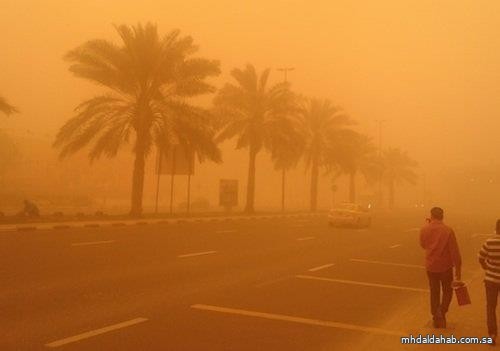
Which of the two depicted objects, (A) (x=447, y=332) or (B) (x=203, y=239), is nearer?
(A) (x=447, y=332)

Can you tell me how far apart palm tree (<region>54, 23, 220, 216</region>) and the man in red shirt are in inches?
947

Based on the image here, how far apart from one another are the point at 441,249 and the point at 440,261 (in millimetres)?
167

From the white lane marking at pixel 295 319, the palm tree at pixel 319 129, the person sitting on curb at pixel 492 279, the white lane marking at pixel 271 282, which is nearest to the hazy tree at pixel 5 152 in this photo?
the palm tree at pixel 319 129

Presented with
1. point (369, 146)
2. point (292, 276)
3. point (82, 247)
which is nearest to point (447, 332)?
point (292, 276)

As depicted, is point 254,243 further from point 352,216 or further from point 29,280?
point 352,216

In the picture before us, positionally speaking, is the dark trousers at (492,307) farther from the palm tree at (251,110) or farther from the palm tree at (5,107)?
the palm tree at (251,110)

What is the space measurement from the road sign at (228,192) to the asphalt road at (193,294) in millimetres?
21646

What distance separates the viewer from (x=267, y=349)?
7070mm

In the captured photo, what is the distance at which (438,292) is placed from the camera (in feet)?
27.7

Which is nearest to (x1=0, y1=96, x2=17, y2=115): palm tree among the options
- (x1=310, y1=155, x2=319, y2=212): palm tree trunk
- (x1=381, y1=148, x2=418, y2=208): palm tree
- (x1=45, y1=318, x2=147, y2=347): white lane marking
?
(x1=45, y1=318, x2=147, y2=347): white lane marking

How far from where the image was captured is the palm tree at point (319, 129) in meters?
53.3

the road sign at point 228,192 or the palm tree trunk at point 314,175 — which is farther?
the palm tree trunk at point 314,175

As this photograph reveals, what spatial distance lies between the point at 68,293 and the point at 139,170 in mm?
22383

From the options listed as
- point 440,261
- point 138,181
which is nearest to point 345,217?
point 138,181
